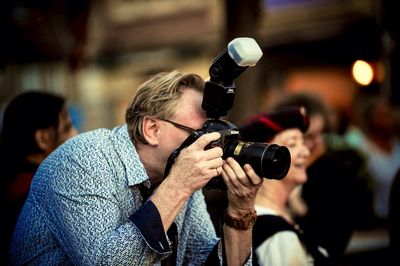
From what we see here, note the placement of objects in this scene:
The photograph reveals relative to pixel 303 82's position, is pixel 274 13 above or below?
above

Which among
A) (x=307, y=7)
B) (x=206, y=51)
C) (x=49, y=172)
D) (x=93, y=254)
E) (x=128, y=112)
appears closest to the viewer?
(x=93, y=254)

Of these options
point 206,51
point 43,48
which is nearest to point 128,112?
point 43,48

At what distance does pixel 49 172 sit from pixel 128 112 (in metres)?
0.48

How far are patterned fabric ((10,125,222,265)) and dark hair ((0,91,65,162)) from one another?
0.95m

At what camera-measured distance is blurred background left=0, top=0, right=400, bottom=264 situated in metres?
5.56

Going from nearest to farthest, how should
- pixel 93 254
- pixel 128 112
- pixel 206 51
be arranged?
pixel 93 254
pixel 128 112
pixel 206 51

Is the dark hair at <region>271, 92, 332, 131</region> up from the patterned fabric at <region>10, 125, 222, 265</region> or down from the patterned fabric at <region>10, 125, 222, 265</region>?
down

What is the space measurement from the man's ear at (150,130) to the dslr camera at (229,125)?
19cm

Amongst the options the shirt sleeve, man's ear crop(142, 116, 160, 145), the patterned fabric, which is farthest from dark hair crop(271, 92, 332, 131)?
the shirt sleeve

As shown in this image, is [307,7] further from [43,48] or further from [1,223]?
[1,223]

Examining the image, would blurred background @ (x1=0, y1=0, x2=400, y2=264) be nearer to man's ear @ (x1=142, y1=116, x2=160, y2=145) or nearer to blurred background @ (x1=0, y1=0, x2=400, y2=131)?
blurred background @ (x1=0, y1=0, x2=400, y2=131)

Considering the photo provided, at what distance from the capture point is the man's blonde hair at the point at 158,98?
2.38m

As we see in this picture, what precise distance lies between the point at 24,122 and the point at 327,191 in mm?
1838

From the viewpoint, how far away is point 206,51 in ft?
42.6
